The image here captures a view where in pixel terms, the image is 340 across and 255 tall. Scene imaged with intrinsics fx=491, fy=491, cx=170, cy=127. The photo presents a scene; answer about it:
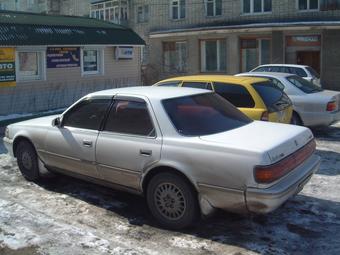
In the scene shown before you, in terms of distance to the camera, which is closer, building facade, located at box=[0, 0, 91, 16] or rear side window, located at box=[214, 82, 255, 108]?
rear side window, located at box=[214, 82, 255, 108]

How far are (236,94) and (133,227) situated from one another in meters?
3.74

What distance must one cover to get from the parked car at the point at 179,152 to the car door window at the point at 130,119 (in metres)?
0.01

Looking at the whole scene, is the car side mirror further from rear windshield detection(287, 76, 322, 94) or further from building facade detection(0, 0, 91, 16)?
building facade detection(0, 0, 91, 16)

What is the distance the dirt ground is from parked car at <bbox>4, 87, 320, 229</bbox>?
0.33 m

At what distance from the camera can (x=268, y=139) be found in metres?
5.20

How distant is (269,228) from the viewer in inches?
213

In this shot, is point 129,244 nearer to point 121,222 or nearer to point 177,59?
point 121,222

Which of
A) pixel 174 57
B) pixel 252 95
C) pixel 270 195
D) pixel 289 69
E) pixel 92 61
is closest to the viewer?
pixel 270 195

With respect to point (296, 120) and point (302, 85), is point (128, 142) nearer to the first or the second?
point (296, 120)

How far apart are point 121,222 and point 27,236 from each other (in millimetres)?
1056

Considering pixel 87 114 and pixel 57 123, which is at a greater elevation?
pixel 87 114

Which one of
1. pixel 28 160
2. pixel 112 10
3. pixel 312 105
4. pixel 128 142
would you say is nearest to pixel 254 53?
pixel 112 10

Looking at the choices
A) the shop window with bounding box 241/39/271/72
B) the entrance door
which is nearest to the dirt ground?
the entrance door

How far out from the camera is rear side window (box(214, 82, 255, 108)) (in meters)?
8.30
